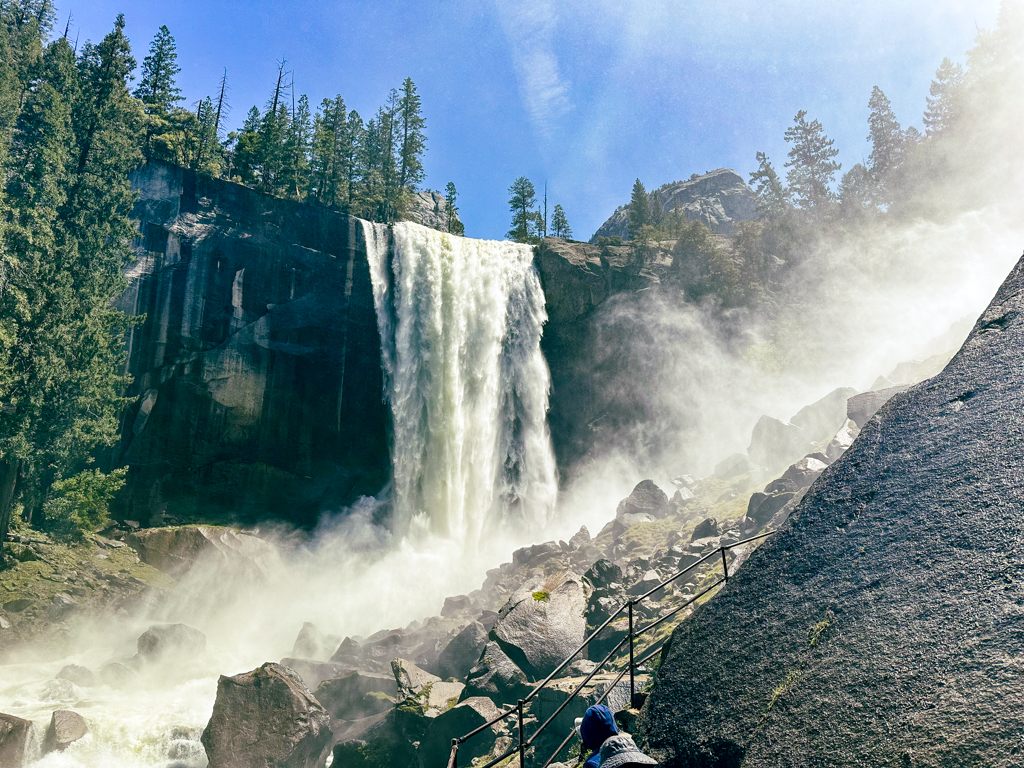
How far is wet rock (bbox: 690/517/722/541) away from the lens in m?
20.9

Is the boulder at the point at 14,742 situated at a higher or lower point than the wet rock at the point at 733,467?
lower

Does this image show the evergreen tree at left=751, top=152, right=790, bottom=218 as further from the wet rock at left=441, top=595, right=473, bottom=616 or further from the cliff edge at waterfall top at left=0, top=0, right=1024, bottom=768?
the wet rock at left=441, top=595, right=473, bottom=616

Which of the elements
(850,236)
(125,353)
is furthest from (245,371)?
(850,236)

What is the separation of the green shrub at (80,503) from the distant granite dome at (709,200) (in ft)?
271

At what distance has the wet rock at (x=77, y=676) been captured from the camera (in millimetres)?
20000

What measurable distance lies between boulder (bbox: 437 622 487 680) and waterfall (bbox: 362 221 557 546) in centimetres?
1429

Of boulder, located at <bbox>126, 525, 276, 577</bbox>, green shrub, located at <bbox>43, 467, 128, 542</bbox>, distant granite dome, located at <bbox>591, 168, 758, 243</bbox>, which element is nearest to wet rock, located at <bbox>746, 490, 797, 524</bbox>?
boulder, located at <bbox>126, 525, 276, 577</bbox>

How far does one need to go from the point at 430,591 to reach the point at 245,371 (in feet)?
50.7

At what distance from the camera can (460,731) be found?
14523mm

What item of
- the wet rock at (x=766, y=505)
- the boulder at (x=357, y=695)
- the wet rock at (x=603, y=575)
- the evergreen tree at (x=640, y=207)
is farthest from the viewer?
the evergreen tree at (x=640, y=207)

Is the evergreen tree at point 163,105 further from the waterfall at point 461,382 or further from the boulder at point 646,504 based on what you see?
the boulder at point 646,504

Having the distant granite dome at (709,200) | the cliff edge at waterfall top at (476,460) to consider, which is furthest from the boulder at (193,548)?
the distant granite dome at (709,200)

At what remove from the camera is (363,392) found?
3678 cm

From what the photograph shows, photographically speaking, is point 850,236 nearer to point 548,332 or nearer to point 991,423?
point 548,332
